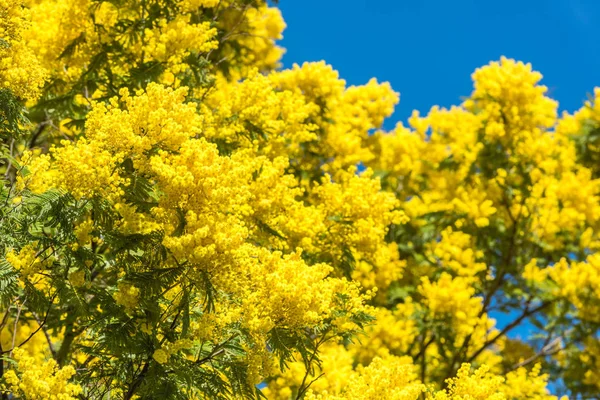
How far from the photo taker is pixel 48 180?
19.6 feet

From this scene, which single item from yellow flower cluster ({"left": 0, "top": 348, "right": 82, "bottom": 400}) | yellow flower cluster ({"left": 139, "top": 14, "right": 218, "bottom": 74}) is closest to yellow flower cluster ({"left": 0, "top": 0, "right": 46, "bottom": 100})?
yellow flower cluster ({"left": 139, "top": 14, "right": 218, "bottom": 74})

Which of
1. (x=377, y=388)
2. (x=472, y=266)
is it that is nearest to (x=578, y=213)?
(x=472, y=266)

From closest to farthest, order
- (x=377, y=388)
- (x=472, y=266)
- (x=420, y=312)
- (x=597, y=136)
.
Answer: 1. (x=377, y=388)
2. (x=420, y=312)
3. (x=472, y=266)
4. (x=597, y=136)

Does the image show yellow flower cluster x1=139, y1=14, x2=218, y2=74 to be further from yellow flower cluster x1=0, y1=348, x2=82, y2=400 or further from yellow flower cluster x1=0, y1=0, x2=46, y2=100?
yellow flower cluster x1=0, y1=348, x2=82, y2=400

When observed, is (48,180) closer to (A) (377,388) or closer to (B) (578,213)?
(A) (377,388)

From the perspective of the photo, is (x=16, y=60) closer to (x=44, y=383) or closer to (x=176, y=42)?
(x=176, y=42)

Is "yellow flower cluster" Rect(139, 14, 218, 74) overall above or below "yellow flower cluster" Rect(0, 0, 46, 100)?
above

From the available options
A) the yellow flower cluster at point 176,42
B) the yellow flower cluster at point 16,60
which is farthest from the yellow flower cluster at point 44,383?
the yellow flower cluster at point 176,42

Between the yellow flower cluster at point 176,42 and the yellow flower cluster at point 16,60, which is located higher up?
the yellow flower cluster at point 176,42

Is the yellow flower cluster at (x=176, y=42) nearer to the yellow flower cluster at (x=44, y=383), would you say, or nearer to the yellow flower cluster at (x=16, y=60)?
the yellow flower cluster at (x=16, y=60)

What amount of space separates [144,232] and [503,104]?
9.21m

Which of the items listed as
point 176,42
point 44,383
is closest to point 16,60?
point 176,42

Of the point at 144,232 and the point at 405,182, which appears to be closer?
the point at 144,232

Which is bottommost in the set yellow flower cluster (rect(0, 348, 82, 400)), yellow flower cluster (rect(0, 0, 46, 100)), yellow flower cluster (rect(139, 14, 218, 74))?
yellow flower cluster (rect(0, 348, 82, 400))
